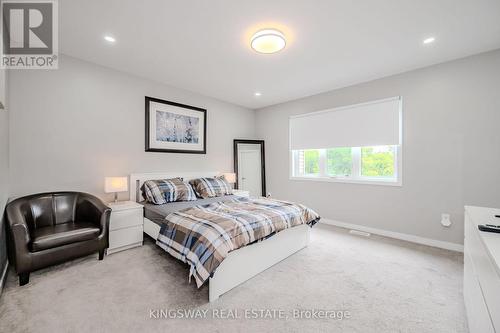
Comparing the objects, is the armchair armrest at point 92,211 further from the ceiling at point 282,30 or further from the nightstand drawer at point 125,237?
the ceiling at point 282,30

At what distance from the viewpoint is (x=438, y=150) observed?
119 inches

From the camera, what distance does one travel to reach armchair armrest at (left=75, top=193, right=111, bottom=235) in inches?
98.3

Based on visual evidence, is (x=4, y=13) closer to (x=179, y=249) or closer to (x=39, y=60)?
(x=39, y=60)

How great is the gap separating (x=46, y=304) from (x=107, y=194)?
1.70 meters

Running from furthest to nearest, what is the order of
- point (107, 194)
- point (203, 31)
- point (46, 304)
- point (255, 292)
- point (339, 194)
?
point (339, 194) < point (107, 194) < point (203, 31) < point (255, 292) < point (46, 304)

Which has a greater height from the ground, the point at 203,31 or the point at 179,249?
the point at 203,31

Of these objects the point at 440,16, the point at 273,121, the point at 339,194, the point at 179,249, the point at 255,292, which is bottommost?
the point at 255,292

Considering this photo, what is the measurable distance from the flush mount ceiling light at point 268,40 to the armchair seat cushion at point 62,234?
284cm

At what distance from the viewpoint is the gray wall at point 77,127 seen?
2.57m

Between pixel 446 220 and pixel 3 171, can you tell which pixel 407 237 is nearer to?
pixel 446 220

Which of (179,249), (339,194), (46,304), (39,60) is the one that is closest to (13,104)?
(39,60)

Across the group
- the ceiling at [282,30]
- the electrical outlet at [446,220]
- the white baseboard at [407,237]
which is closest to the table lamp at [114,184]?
the ceiling at [282,30]

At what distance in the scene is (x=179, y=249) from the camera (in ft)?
7.04

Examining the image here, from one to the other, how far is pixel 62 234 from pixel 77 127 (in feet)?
5.04
